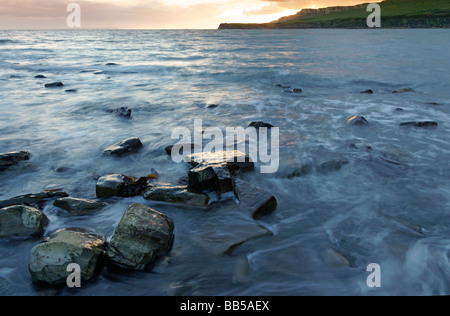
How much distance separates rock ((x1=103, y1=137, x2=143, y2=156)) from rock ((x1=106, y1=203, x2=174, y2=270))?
2.54 metres

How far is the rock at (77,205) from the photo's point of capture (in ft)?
11.0

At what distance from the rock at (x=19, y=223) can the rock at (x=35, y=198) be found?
52 cm

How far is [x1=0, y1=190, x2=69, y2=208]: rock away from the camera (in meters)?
3.39

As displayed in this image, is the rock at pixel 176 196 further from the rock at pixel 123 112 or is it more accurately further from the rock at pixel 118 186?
the rock at pixel 123 112

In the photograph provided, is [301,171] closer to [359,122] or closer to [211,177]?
[211,177]

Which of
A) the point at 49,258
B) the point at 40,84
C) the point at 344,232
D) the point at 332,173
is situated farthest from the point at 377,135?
the point at 40,84

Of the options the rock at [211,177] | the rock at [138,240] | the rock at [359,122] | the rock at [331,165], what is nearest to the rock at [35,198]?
the rock at [138,240]

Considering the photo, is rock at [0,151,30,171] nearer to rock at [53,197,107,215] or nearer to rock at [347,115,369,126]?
rock at [53,197,107,215]

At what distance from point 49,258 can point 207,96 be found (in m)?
8.56

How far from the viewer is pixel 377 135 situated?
19.1 ft

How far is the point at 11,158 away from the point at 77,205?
2245mm

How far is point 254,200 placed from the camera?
3484 mm

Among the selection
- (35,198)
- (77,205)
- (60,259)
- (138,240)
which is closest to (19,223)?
(77,205)
